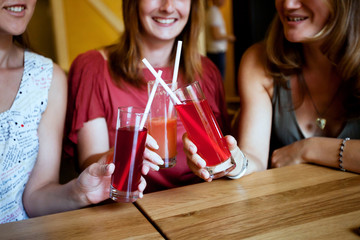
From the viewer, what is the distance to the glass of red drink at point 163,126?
49.9 inches

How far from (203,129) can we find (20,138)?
0.78 meters

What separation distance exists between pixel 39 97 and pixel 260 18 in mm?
5757

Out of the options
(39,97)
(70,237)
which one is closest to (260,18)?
(39,97)

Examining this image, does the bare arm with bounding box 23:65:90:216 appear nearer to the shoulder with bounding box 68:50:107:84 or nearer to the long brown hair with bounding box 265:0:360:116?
the shoulder with bounding box 68:50:107:84

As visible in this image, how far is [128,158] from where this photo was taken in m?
0.99

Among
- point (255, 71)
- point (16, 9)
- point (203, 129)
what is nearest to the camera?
point (203, 129)

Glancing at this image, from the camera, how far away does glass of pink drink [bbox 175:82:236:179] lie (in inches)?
42.3

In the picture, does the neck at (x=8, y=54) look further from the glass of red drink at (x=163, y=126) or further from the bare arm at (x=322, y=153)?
the bare arm at (x=322, y=153)

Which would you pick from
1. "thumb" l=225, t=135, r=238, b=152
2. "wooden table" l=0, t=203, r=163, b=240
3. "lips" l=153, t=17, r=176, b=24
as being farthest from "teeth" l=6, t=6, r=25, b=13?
"thumb" l=225, t=135, r=238, b=152

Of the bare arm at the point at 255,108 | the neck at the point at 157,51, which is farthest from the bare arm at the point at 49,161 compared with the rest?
the bare arm at the point at 255,108

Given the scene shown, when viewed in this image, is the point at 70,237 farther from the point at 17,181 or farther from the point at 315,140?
the point at 315,140

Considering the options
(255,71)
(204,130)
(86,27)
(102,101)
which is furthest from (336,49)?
(86,27)

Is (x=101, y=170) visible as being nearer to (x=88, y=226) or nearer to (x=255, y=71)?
(x=88, y=226)

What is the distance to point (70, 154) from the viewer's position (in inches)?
72.3
